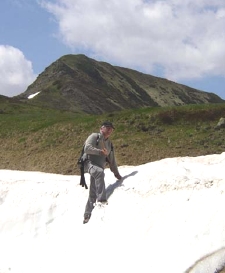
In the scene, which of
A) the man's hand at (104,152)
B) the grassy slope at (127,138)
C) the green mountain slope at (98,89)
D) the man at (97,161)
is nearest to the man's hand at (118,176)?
the man at (97,161)

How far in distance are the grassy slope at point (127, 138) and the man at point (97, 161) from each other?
15.7 m

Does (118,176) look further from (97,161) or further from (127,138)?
(127,138)

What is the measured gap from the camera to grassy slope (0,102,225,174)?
29.3 meters

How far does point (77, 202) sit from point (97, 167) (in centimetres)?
142

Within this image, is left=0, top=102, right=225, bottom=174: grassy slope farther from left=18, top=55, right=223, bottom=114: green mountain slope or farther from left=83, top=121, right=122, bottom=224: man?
left=18, top=55, right=223, bottom=114: green mountain slope

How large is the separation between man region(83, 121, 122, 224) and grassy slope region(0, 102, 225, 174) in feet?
51.4

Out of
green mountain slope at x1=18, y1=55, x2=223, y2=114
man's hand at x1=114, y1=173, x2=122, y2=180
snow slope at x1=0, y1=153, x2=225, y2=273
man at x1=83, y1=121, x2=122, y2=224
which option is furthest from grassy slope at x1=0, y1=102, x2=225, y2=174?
green mountain slope at x1=18, y1=55, x2=223, y2=114

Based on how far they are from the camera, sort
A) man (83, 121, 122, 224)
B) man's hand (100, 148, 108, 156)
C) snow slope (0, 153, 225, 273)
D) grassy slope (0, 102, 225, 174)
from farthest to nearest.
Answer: grassy slope (0, 102, 225, 174) → man (83, 121, 122, 224) → man's hand (100, 148, 108, 156) → snow slope (0, 153, 225, 273)

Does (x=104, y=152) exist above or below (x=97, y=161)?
above

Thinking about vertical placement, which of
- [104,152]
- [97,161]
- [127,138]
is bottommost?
[97,161]

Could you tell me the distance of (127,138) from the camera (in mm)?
32062

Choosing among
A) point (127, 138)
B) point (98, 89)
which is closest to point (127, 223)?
point (127, 138)

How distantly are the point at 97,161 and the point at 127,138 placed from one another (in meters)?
19.5

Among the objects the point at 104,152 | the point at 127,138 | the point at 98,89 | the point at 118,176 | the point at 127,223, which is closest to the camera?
the point at 127,223
